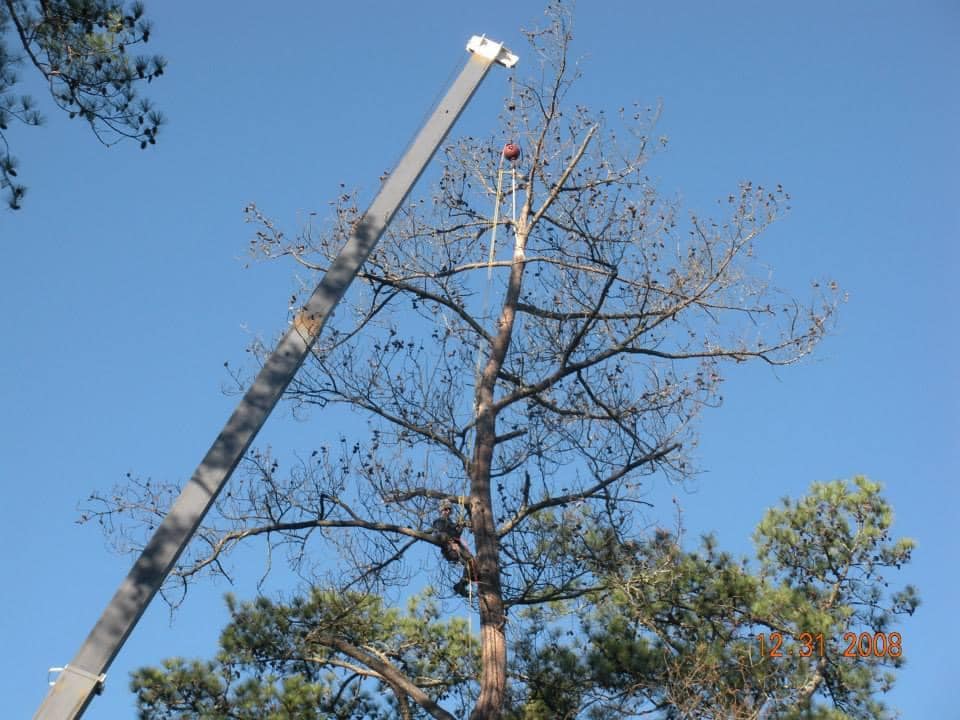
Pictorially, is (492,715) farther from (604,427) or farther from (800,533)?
(800,533)

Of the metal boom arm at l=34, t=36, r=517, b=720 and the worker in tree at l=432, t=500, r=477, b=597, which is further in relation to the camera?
the worker in tree at l=432, t=500, r=477, b=597

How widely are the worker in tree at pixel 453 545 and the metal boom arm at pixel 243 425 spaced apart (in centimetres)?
216

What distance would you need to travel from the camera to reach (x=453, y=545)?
8.67 meters

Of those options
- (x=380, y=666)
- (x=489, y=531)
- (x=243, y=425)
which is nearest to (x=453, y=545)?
(x=489, y=531)

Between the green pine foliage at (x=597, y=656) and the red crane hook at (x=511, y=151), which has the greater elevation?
the red crane hook at (x=511, y=151)

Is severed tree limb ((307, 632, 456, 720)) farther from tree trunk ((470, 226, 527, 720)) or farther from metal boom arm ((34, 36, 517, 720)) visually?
metal boom arm ((34, 36, 517, 720))

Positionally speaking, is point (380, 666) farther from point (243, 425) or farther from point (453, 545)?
point (243, 425)

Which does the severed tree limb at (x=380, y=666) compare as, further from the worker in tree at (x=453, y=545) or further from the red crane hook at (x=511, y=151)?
the red crane hook at (x=511, y=151)

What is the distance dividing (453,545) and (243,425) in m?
2.56

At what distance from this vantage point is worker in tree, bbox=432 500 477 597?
868 centimetres

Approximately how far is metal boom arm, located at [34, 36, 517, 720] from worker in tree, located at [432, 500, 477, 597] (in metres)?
2.16

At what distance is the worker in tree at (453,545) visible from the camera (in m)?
8.68

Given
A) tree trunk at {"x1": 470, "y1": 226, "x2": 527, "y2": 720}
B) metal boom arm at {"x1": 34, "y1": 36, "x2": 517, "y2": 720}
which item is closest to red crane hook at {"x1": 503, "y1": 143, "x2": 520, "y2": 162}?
tree trunk at {"x1": 470, "y1": 226, "x2": 527, "y2": 720}

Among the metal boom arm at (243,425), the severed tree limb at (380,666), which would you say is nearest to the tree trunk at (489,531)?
the severed tree limb at (380,666)
